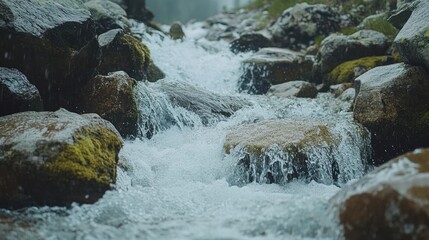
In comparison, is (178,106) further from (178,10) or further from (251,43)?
(178,10)

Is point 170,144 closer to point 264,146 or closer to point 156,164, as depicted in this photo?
point 156,164

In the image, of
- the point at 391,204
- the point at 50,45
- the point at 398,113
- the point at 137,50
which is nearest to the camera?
the point at 391,204

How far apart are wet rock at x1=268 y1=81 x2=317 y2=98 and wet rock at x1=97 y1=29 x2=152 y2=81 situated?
11.0 ft

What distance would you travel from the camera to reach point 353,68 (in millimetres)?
9289

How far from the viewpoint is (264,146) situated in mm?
5492

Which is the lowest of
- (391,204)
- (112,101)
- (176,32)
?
(391,204)

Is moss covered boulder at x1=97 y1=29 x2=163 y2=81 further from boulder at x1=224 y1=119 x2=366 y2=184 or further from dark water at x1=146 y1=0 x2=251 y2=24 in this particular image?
dark water at x1=146 y1=0 x2=251 y2=24

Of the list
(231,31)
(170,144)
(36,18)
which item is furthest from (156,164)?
(231,31)

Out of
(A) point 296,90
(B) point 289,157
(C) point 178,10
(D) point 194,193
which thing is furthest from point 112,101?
(C) point 178,10

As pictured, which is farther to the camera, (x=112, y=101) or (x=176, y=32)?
(x=176, y=32)

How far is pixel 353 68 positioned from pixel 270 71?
2.24 meters

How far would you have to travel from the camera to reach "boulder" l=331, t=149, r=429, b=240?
8.91 ft

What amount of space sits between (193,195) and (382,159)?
3.04 m

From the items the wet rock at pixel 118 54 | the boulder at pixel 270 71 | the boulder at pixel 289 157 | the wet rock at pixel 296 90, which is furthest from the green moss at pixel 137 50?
the boulder at pixel 270 71
